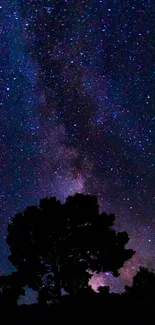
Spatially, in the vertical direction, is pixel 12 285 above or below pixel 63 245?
below

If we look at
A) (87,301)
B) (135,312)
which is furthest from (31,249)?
(135,312)

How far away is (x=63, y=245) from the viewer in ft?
86.5

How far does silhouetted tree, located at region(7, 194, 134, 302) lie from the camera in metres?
25.8

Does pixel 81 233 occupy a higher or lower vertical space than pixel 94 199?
lower

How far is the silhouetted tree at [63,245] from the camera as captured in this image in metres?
25.8

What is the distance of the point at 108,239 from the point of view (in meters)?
27.1


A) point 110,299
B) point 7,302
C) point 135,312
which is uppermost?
point 7,302

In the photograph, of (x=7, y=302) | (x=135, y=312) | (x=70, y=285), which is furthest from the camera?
(x=70, y=285)

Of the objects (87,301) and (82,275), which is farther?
(82,275)

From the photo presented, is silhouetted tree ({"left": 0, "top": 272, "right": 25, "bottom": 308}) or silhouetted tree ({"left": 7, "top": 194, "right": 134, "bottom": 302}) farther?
silhouetted tree ({"left": 7, "top": 194, "right": 134, "bottom": 302})

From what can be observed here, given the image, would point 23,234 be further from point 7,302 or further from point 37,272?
point 7,302

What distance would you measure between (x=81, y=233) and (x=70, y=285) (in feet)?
12.5

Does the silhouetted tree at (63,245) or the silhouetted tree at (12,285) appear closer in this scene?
the silhouetted tree at (12,285)

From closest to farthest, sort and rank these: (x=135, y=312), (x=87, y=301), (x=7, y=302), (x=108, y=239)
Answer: (x=135, y=312)
(x=87, y=301)
(x=7, y=302)
(x=108, y=239)
